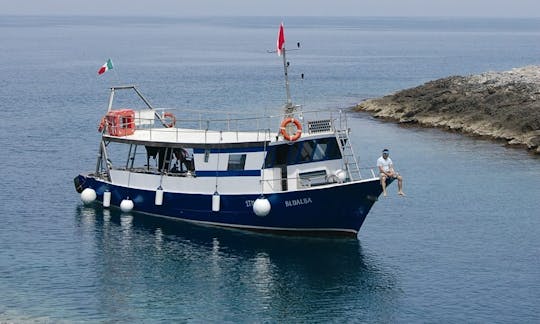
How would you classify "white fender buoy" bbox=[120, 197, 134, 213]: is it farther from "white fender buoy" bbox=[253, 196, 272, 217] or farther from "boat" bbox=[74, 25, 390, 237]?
"white fender buoy" bbox=[253, 196, 272, 217]

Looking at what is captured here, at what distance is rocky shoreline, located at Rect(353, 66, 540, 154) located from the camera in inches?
2758

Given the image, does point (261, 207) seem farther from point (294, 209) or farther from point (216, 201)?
point (216, 201)

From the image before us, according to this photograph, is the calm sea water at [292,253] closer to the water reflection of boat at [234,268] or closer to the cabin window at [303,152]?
the water reflection of boat at [234,268]

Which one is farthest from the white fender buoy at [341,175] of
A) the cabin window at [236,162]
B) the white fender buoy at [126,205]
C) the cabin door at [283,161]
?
the white fender buoy at [126,205]

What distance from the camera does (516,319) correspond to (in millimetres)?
33344

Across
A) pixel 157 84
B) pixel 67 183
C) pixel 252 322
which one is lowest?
pixel 252 322

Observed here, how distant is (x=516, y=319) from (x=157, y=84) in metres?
88.5

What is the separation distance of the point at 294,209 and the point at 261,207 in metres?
1.55

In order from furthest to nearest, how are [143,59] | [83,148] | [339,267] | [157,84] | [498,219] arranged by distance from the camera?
[143,59] < [157,84] < [83,148] < [498,219] < [339,267]

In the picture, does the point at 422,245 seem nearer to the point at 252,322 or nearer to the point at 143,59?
the point at 252,322

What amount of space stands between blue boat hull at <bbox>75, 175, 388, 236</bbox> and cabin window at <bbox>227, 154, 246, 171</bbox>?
1350 millimetres

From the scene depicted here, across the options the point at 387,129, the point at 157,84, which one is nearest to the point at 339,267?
the point at 387,129

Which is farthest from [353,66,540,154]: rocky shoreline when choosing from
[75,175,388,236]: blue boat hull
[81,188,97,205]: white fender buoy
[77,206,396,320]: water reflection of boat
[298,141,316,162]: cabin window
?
[81,188,97,205]: white fender buoy

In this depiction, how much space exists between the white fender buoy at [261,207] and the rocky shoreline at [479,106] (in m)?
29.4
